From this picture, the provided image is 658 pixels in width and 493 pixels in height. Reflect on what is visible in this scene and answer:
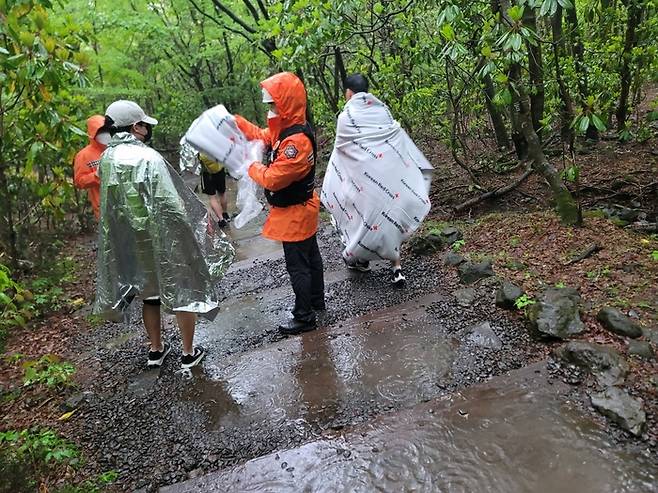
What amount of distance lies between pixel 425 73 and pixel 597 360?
217 inches

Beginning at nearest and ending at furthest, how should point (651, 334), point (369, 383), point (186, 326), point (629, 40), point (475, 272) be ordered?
point (651, 334) → point (369, 383) → point (186, 326) → point (475, 272) → point (629, 40)

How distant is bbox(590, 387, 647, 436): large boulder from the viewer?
2498 millimetres

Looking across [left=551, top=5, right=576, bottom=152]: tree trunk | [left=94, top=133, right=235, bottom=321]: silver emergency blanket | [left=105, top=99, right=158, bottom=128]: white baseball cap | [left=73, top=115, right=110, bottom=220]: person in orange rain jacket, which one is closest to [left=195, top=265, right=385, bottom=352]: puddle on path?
[left=94, top=133, right=235, bottom=321]: silver emergency blanket

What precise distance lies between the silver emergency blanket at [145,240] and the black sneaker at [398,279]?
6.28 ft

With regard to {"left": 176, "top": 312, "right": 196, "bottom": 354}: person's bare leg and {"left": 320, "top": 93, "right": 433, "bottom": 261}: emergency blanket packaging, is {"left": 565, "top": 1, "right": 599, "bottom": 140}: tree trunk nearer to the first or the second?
{"left": 320, "top": 93, "right": 433, "bottom": 261}: emergency blanket packaging

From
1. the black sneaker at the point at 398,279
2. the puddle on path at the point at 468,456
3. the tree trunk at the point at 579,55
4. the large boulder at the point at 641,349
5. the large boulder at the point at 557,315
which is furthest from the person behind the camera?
the tree trunk at the point at 579,55

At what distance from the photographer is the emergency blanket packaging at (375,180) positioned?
4.67m

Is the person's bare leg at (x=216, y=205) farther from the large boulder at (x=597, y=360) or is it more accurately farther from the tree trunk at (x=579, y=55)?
the large boulder at (x=597, y=360)

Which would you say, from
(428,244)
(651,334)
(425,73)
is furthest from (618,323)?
(425,73)

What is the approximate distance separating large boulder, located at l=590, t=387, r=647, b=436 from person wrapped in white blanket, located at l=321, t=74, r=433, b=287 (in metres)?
2.34

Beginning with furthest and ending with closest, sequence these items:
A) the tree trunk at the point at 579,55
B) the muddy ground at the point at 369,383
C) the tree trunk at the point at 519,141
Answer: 1. the tree trunk at the point at 519,141
2. the tree trunk at the point at 579,55
3. the muddy ground at the point at 369,383

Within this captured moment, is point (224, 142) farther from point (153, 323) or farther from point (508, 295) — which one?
point (508, 295)

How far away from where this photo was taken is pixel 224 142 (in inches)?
162

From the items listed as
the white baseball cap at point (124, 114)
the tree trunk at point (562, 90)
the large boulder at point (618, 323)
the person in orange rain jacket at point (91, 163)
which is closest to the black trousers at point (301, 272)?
the white baseball cap at point (124, 114)
